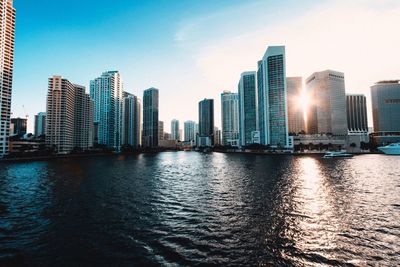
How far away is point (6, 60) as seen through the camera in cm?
17888

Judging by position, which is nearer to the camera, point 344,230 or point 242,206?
point 344,230

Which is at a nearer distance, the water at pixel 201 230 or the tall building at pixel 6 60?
the water at pixel 201 230

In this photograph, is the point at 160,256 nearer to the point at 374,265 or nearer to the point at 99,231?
the point at 99,231

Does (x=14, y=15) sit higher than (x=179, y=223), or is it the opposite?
(x=14, y=15)

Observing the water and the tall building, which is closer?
the water

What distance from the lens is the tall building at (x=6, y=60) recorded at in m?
170

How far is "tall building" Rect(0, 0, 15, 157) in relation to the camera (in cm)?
17000

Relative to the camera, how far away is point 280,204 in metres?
34.2

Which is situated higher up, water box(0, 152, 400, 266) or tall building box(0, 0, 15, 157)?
tall building box(0, 0, 15, 157)

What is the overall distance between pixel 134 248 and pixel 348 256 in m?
18.0

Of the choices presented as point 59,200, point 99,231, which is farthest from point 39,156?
point 99,231

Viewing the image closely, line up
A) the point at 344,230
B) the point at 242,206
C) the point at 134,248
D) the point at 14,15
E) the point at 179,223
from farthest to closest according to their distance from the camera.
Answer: the point at 14,15, the point at 242,206, the point at 179,223, the point at 344,230, the point at 134,248

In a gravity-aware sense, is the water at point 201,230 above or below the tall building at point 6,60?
below

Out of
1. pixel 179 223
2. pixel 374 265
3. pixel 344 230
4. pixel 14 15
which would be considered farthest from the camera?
pixel 14 15
